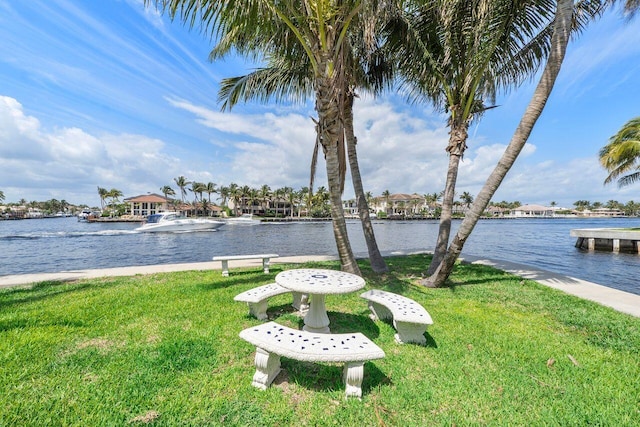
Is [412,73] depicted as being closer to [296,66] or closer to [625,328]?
[296,66]

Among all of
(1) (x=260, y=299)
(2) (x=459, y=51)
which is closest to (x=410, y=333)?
(1) (x=260, y=299)

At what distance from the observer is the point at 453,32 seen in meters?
6.61

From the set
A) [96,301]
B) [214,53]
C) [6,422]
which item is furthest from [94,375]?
[214,53]

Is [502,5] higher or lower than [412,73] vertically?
higher

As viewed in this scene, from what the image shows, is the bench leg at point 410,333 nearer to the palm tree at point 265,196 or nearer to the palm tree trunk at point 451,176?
the palm tree trunk at point 451,176

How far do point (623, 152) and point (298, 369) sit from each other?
24.0 metres

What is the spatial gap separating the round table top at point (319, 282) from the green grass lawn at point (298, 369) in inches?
31.1

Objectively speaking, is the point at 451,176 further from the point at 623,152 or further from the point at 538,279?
the point at 623,152

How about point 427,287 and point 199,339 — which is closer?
point 199,339

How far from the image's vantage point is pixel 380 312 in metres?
4.39

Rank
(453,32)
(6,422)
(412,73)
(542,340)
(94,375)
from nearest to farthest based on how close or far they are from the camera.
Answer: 1. (6,422)
2. (94,375)
3. (542,340)
4. (453,32)
5. (412,73)

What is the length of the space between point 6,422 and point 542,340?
561cm

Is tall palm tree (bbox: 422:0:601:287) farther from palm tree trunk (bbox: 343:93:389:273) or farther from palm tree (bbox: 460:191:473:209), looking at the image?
palm tree (bbox: 460:191:473:209)

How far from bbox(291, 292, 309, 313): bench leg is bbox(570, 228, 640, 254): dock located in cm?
2146
